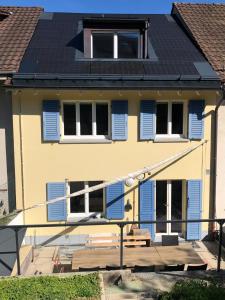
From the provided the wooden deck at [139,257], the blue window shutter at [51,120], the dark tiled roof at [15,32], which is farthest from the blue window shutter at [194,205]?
the dark tiled roof at [15,32]

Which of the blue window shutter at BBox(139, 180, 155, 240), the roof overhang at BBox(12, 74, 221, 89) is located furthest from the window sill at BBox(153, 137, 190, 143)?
the roof overhang at BBox(12, 74, 221, 89)

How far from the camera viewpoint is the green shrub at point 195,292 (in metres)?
6.47

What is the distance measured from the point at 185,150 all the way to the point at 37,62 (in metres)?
6.33

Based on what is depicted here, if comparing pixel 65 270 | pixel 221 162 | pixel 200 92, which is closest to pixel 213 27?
pixel 200 92

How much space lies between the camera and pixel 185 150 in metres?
13.2

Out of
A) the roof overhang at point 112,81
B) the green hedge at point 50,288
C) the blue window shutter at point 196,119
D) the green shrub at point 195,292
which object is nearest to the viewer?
the green shrub at point 195,292

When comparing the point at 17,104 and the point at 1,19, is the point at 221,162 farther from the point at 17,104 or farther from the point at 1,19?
the point at 1,19

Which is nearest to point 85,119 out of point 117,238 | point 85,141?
point 85,141

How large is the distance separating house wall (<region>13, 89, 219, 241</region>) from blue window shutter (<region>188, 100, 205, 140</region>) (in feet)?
0.70

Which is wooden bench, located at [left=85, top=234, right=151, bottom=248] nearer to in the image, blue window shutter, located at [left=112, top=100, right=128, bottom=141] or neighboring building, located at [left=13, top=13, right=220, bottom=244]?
neighboring building, located at [left=13, top=13, right=220, bottom=244]

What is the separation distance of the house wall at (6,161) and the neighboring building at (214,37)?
7.65 meters

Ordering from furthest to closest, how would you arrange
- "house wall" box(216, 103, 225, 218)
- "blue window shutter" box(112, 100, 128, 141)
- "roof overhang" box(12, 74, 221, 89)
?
"house wall" box(216, 103, 225, 218) → "blue window shutter" box(112, 100, 128, 141) → "roof overhang" box(12, 74, 221, 89)

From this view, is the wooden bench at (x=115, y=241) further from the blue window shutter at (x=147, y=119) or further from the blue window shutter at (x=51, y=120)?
the blue window shutter at (x=51, y=120)

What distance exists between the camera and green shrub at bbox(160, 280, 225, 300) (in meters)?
6.47
